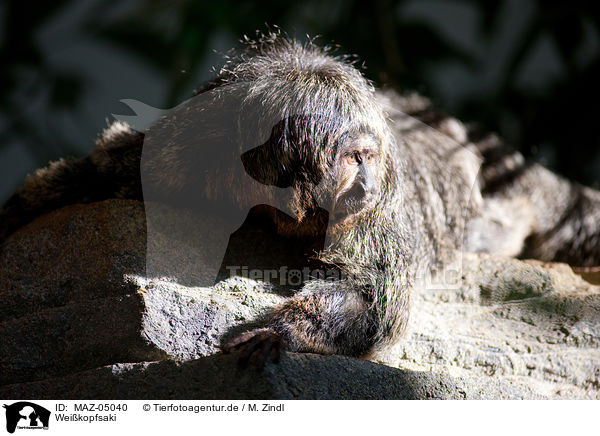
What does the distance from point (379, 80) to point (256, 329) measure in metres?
2.68

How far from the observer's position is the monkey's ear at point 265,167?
6.42ft

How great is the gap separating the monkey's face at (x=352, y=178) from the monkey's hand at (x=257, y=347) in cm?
45

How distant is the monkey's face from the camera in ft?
6.20

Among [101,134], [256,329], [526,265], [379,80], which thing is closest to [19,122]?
[101,134]

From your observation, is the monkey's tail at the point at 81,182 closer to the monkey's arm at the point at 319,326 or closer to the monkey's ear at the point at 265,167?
the monkey's ear at the point at 265,167

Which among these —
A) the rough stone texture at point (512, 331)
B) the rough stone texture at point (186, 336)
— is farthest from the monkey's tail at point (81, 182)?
the rough stone texture at point (512, 331)

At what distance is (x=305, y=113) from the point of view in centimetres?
194

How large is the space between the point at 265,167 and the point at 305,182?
0.14 m

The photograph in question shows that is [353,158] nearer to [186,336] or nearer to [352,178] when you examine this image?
[352,178]

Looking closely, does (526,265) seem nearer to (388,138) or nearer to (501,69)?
(388,138)

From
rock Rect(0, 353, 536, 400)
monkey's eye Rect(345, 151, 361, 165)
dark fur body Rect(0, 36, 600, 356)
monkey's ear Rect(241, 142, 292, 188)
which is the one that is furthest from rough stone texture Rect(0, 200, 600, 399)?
monkey's eye Rect(345, 151, 361, 165)
